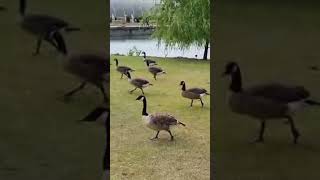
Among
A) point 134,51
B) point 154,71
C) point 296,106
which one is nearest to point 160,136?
point 154,71

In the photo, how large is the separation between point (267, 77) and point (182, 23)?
4387 mm

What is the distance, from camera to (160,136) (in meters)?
3.67

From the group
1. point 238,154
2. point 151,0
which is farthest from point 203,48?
Answer: point 238,154

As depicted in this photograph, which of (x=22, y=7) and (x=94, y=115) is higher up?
(x=22, y=7)

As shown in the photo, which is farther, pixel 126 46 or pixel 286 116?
pixel 126 46

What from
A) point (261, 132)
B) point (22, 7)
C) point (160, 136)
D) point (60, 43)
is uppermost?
point (22, 7)

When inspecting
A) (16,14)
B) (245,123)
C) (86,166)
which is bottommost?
(86,166)

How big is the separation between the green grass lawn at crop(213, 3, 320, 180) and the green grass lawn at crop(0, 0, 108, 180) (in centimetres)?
51

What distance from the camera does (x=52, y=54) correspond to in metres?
2.19

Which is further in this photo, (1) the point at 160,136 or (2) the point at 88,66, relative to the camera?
(1) the point at 160,136

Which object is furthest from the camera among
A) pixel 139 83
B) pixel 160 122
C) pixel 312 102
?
pixel 139 83

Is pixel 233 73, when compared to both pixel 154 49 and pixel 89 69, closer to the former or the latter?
pixel 89 69

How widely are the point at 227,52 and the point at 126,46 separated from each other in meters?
4.84

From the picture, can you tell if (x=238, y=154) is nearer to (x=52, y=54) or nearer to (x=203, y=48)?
(x=52, y=54)
